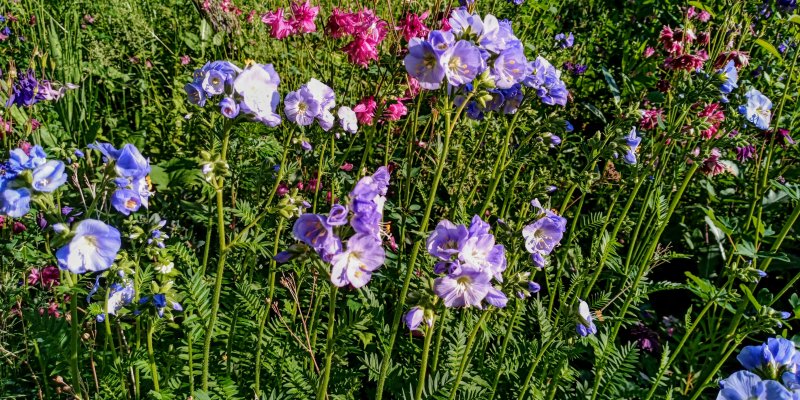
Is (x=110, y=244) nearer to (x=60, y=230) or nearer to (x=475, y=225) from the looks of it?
(x=60, y=230)

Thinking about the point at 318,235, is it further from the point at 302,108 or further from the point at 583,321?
the point at 583,321

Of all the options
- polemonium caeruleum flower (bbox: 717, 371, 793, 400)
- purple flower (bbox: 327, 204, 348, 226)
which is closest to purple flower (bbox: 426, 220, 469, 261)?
purple flower (bbox: 327, 204, 348, 226)

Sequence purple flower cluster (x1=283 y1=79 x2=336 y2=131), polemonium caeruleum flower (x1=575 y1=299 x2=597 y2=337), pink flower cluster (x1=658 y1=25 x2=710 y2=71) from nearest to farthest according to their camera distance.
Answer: polemonium caeruleum flower (x1=575 y1=299 x2=597 y2=337) → purple flower cluster (x1=283 y1=79 x2=336 y2=131) → pink flower cluster (x1=658 y1=25 x2=710 y2=71)

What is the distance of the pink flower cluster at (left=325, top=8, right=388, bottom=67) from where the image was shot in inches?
95.8

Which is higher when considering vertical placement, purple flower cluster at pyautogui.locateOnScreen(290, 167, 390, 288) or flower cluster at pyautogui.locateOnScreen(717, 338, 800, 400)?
purple flower cluster at pyautogui.locateOnScreen(290, 167, 390, 288)

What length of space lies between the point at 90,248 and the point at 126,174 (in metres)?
0.17

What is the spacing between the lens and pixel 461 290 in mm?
1406

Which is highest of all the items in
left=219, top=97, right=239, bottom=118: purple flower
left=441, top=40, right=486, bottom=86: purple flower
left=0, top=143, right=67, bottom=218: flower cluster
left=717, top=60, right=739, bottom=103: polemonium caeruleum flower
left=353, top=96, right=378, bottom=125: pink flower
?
left=441, top=40, right=486, bottom=86: purple flower

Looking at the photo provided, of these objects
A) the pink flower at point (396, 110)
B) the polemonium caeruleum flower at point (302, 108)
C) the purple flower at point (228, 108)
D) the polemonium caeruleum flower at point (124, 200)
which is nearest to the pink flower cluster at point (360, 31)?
the pink flower at point (396, 110)

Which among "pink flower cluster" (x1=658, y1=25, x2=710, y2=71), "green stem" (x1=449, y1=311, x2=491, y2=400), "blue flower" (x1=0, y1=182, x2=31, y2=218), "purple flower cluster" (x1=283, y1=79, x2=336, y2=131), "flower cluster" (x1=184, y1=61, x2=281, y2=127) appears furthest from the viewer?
"pink flower cluster" (x1=658, y1=25, x2=710, y2=71)

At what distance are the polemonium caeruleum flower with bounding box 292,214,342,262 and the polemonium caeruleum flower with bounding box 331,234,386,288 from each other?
0.9 inches

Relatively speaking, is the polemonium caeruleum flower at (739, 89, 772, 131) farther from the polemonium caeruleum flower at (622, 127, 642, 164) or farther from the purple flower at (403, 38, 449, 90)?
the purple flower at (403, 38, 449, 90)

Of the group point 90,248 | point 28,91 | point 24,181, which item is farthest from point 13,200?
point 28,91

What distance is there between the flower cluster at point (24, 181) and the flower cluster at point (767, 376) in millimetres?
1532
